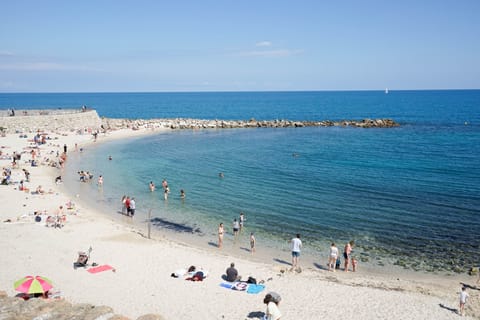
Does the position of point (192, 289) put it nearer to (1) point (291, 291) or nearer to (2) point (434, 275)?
(1) point (291, 291)

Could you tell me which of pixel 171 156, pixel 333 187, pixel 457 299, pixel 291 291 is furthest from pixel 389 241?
pixel 171 156

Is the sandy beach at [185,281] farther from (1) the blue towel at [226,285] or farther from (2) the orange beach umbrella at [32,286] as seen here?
(2) the orange beach umbrella at [32,286]

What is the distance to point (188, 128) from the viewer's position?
77.2 metres

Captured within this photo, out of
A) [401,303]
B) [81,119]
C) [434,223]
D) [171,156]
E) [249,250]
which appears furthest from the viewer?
[81,119]

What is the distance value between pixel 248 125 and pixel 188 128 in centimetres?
1287

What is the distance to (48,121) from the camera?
60500 mm

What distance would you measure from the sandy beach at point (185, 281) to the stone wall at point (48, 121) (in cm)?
3816

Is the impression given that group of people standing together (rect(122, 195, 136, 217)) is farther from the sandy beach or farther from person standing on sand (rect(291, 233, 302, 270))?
person standing on sand (rect(291, 233, 302, 270))

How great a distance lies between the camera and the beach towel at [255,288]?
1530 centimetres

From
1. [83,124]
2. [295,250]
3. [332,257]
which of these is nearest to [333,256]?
[332,257]

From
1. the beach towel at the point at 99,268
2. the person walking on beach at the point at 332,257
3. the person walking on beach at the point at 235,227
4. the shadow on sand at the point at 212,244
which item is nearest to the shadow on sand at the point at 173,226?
the shadow on sand at the point at 212,244

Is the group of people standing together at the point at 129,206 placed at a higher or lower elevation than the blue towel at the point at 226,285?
A: higher

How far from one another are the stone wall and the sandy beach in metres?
38.2

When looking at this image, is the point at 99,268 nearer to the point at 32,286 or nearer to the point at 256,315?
the point at 32,286
